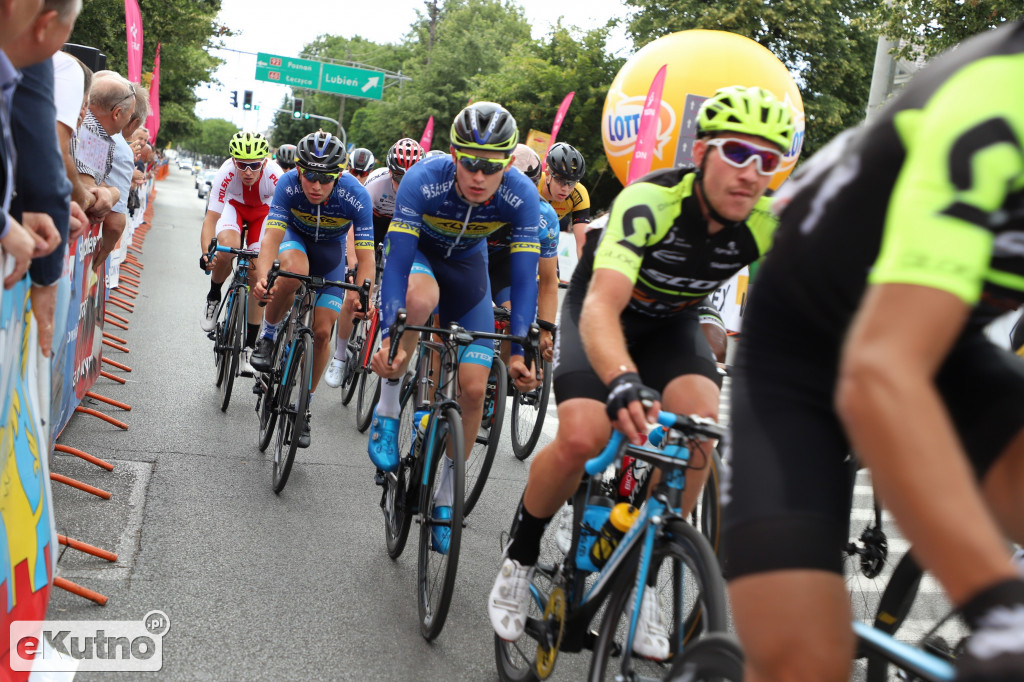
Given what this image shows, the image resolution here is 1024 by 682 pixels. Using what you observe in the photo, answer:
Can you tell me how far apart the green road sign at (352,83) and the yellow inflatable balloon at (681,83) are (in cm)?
4090

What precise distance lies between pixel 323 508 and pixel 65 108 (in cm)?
264

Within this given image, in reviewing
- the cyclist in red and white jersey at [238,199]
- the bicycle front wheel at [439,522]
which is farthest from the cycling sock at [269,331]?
the bicycle front wheel at [439,522]

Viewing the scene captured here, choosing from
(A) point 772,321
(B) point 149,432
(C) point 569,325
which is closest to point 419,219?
(C) point 569,325

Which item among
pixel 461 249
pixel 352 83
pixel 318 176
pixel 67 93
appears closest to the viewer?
pixel 67 93

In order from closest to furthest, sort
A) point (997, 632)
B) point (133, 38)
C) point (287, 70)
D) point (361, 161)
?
point (997, 632), point (361, 161), point (133, 38), point (287, 70)

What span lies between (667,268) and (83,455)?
4069 millimetres

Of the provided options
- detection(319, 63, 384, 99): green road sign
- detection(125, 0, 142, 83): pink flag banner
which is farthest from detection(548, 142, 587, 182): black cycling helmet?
detection(319, 63, 384, 99): green road sign

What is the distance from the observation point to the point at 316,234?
7727 millimetres

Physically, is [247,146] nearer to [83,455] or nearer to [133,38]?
[83,455]

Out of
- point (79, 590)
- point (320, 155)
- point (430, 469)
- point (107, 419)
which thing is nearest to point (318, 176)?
point (320, 155)

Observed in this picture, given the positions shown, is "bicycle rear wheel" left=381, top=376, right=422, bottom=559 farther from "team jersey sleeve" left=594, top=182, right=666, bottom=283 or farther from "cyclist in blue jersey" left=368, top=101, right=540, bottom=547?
"team jersey sleeve" left=594, top=182, right=666, bottom=283

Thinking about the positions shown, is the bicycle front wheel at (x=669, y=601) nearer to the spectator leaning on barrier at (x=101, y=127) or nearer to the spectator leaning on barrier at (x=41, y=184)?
the spectator leaning on barrier at (x=41, y=184)

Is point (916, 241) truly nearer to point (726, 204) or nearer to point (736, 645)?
point (736, 645)

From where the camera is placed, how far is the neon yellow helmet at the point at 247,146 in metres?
8.95
